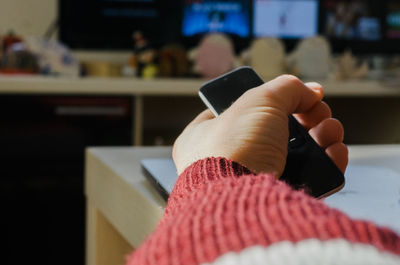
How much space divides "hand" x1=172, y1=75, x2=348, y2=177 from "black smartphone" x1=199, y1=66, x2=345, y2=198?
2 centimetres

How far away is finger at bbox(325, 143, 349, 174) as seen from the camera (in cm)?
55

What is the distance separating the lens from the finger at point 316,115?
0.57 m

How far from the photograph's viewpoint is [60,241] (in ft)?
5.49

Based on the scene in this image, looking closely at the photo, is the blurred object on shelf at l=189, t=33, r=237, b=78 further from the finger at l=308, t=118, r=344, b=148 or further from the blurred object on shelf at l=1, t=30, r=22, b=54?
the finger at l=308, t=118, r=344, b=148

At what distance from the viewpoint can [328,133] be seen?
22.1 inches

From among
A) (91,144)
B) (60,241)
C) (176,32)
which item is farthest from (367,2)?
(60,241)

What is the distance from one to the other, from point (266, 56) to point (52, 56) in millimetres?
660

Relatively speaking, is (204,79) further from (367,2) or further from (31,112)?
(367,2)

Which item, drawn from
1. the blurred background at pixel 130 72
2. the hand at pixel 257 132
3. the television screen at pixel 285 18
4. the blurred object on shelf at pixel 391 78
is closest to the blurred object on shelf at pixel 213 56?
the blurred background at pixel 130 72

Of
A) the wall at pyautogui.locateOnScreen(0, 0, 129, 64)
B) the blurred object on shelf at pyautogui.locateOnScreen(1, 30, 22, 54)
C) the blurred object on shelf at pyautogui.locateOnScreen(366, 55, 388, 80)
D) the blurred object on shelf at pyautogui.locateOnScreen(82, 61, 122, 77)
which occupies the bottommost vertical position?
the blurred object on shelf at pyautogui.locateOnScreen(366, 55, 388, 80)

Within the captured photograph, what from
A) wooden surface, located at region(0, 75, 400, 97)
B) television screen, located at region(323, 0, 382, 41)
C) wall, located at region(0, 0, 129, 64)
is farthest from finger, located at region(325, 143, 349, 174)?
television screen, located at region(323, 0, 382, 41)

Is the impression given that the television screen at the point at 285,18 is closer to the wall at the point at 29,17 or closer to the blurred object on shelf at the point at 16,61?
the wall at the point at 29,17

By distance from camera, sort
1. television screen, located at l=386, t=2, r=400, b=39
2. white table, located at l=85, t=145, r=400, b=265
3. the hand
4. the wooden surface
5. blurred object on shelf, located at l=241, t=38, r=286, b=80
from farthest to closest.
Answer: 1. television screen, located at l=386, t=2, r=400, b=39
2. blurred object on shelf, located at l=241, t=38, r=286, b=80
3. the wooden surface
4. white table, located at l=85, t=145, r=400, b=265
5. the hand

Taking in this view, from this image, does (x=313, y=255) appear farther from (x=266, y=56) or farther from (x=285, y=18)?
(x=285, y=18)
